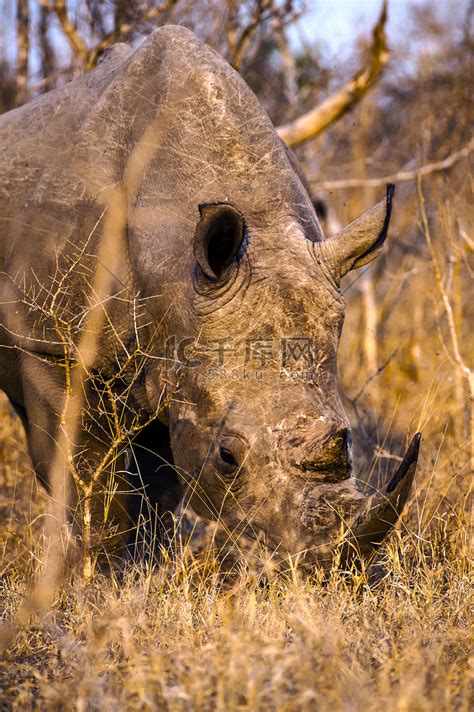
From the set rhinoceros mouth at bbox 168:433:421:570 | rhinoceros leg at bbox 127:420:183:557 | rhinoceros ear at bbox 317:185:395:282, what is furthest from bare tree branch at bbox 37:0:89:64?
rhinoceros mouth at bbox 168:433:421:570

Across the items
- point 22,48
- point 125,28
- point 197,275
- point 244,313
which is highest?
point 22,48

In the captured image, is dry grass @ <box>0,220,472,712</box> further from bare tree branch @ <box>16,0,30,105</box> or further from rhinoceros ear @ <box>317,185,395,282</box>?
bare tree branch @ <box>16,0,30,105</box>

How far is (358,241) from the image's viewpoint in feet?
16.4

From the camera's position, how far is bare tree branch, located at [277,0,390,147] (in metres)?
10.2

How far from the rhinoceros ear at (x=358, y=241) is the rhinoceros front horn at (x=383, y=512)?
1236mm

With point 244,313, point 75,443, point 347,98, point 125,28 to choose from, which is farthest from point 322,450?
point 125,28

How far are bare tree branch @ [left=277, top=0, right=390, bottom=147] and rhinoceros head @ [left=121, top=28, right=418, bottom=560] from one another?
5.05m

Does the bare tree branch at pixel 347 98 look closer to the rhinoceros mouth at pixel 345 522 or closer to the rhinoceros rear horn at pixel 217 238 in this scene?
the rhinoceros rear horn at pixel 217 238

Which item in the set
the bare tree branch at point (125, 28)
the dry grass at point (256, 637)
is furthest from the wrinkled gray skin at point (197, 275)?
the bare tree branch at point (125, 28)

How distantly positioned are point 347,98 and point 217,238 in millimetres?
6326

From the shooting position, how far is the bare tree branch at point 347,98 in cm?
1023

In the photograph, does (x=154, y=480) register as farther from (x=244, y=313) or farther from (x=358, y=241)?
(x=358, y=241)

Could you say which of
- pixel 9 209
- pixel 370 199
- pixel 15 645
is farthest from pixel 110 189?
pixel 370 199

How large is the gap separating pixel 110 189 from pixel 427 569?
259 cm
